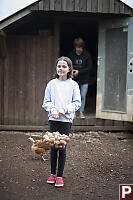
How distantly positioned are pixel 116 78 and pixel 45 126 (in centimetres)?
A: 197

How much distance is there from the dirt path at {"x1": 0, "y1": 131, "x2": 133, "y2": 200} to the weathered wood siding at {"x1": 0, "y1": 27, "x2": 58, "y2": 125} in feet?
1.75

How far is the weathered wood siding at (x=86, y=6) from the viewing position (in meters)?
7.56

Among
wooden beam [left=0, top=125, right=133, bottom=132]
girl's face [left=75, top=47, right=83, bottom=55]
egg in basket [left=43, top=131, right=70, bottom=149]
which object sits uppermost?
girl's face [left=75, top=47, right=83, bottom=55]

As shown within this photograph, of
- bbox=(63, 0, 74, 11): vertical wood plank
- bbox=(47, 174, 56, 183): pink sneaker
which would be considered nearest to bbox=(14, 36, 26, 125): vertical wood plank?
bbox=(63, 0, 74, 11): vertical wood plank

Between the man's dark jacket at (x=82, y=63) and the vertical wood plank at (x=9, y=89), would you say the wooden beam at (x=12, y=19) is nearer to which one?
the vertical wood plank at (x=9, y=89)

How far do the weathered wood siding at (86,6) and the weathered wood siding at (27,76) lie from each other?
3.45 feet

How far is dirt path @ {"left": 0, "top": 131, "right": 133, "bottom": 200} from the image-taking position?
15.4ft

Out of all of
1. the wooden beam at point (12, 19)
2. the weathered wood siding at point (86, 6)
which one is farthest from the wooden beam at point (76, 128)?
the weathered wood siding at point (86, 6)

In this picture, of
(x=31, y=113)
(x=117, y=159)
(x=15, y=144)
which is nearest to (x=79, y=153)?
(x=117, y=159)

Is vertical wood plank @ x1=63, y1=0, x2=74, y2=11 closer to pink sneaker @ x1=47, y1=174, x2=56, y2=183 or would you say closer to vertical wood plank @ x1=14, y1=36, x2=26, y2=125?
vertical wood plank @ x1=14, y1=36, x2=26, y2=125

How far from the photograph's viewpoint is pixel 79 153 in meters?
6.89

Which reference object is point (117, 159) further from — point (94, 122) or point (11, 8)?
point (11, 8)

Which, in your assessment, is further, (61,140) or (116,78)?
(116,78)

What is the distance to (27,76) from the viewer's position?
338 inches
